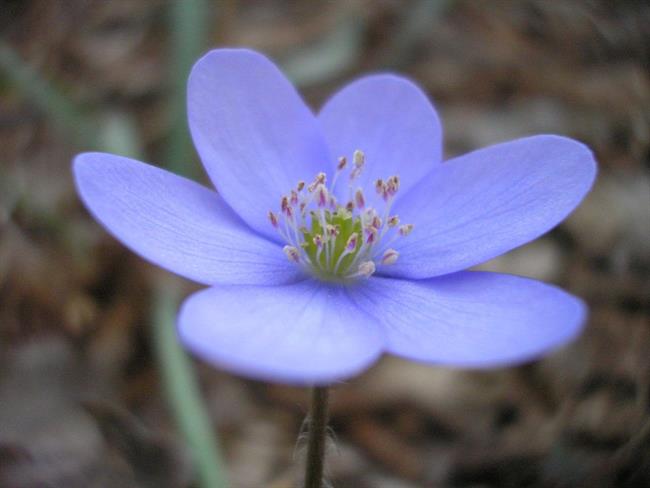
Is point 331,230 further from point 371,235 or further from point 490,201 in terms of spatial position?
point 490,201

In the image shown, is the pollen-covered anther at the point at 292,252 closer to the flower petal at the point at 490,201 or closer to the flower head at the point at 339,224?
the flower head at the point at 339,224

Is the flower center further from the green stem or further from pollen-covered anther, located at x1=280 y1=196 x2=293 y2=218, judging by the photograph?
the green stem

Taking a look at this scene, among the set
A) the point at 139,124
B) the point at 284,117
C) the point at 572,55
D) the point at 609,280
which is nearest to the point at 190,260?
the point at 284,117

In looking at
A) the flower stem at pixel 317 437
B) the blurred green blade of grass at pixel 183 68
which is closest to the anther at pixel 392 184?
the flower stem at pixel 317 437

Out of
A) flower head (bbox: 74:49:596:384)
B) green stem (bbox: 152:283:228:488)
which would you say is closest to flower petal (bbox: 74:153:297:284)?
flower head (bbox: 74:49:596:384)

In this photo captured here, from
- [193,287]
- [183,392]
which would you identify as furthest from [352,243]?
[193,287]

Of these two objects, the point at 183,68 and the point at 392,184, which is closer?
the point at 392,184

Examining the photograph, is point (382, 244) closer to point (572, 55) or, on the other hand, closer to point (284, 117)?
point (284, 117)
